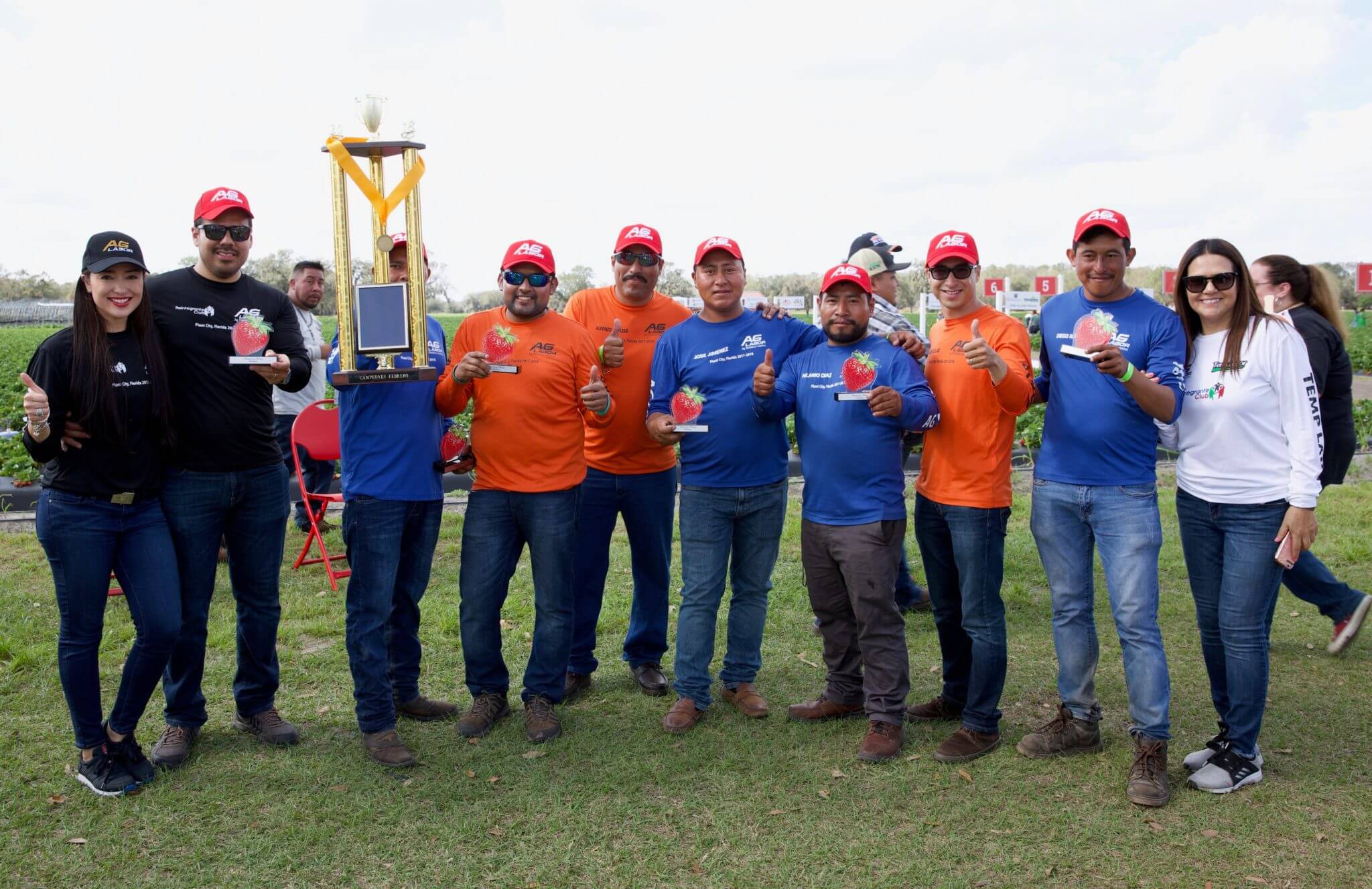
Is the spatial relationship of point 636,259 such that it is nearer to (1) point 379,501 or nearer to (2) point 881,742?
(1) point 379,501

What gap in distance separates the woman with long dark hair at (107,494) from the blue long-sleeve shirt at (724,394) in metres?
2.28

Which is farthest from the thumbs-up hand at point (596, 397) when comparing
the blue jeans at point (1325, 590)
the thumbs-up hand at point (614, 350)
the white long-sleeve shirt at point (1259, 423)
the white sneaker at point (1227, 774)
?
the blue jeans at point (1325, 590)

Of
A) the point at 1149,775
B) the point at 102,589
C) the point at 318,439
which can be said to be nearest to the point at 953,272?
the point at 1149,775

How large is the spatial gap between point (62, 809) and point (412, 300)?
258 cm

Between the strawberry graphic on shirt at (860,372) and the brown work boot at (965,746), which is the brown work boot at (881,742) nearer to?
the brown work boot at (965,746)

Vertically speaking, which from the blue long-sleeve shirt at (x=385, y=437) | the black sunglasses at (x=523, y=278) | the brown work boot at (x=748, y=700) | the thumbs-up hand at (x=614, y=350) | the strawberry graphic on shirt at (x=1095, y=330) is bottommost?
the brown work boot at (x=748, y=700)

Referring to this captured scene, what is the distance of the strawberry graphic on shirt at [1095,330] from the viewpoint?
4.18m

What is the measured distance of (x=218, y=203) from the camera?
446cm

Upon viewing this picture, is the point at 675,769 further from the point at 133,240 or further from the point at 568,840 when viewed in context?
the point at 133,240

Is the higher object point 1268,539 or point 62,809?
point 1268,539

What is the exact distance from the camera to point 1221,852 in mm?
3793

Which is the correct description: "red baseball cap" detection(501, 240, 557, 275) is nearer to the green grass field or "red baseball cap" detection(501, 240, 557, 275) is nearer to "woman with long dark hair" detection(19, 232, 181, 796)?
"woman with long dark hair" detection(19, 232, 181, 796)

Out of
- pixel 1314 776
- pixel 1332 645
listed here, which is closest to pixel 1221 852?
pixel 1314 776

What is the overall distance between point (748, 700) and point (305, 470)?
5354 mm
